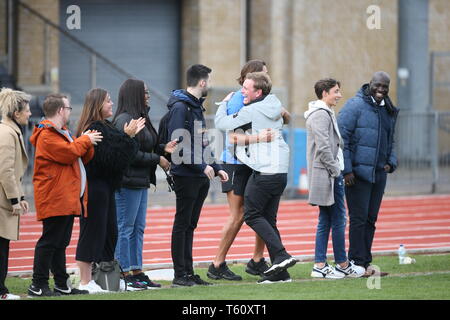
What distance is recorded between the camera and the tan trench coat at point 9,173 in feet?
32.2

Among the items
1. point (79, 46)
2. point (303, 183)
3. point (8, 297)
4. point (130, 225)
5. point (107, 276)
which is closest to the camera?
point (8, 297)

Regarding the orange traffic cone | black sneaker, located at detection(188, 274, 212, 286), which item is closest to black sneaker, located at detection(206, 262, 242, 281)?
black sneaker, located at detection(188, 274, 212, 286)

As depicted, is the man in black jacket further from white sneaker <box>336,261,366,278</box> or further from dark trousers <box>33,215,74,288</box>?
white sneaker <box>336,261,366,278</box>

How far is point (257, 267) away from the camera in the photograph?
1173cm

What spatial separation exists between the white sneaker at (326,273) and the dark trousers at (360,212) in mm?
363

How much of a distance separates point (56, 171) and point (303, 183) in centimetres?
1179

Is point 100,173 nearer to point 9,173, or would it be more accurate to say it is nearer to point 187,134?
point 9,173

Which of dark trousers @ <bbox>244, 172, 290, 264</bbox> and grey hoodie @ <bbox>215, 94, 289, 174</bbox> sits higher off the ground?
grey hoodie @ <bbox>215, 94, 289, 174</bbox>

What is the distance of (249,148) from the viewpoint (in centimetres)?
1097

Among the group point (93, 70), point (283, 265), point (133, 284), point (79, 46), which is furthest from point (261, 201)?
point (79, 46)

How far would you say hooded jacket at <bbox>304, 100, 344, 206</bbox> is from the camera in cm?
1126

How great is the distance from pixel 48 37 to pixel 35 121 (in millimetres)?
6604

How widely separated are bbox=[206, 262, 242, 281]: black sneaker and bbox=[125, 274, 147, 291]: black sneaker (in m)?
1.05

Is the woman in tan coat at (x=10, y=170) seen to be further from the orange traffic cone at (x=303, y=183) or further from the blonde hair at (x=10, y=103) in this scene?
the orange traffic cone at (x=303, y=183)
